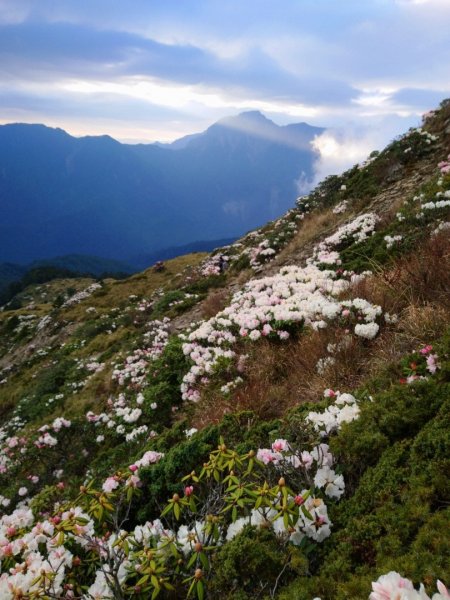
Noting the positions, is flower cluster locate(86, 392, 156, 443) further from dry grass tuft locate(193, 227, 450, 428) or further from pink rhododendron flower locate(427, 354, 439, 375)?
pink rhododendron flower locate(427, 354, 439, 375)

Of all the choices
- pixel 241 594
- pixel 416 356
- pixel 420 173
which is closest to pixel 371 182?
pixel 420 173

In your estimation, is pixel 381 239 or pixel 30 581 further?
pixel 381 239

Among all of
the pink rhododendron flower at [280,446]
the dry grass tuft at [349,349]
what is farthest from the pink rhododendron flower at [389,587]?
the dry grass tuft at [349,349]

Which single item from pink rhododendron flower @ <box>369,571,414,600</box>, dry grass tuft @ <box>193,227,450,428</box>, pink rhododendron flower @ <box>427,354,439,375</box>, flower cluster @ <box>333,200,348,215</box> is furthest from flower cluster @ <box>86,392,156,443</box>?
flower cluster @ <box>333,200,348,215</box>

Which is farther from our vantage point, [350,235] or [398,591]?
[350,235]

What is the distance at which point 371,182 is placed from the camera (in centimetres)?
1669

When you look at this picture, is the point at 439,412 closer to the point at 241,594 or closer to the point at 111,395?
the point at 241,594

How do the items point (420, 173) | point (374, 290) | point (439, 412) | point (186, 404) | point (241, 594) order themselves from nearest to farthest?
1. point (241, 594)
2. point (439, 412)
3. point (374, 290)
4. point (186, 404)
5. point (420, 173)

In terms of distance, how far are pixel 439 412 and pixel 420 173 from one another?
13.8 metres

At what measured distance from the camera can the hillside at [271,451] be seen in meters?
2.53

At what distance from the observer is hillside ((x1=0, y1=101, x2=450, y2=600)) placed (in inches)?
99.7

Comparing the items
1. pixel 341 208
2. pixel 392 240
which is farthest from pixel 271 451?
pixel 341 208

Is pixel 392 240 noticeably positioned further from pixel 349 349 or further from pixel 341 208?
pixel 341 208

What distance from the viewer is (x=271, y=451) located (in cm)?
340
